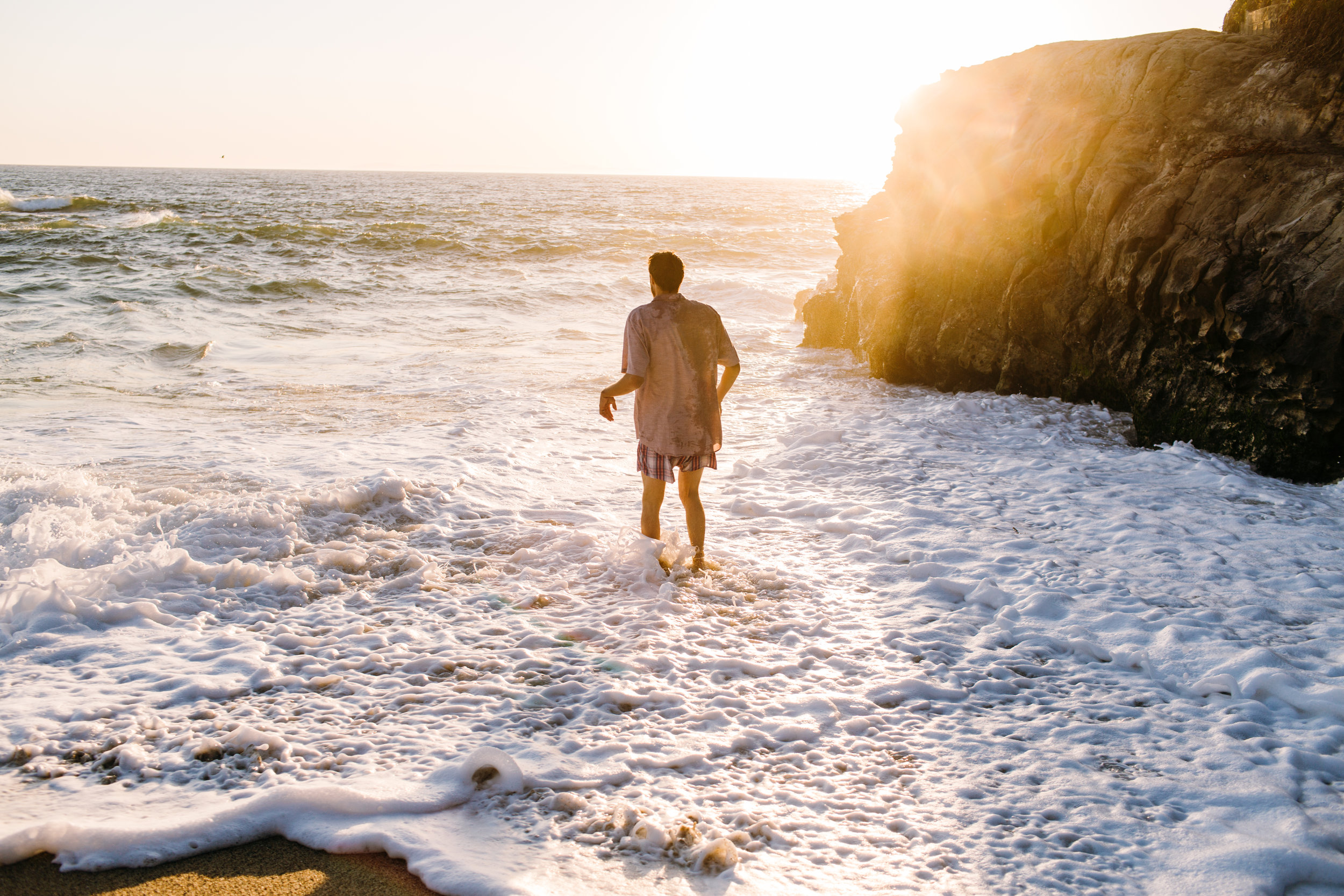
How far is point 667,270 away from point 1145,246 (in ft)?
15.8

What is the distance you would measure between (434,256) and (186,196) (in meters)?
35.9

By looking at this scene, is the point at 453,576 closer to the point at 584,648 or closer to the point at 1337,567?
the point at 584,648

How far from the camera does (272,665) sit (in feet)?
11.9

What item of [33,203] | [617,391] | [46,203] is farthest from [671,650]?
[46,203]

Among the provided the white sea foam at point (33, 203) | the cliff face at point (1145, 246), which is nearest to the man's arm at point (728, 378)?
the cliff face at point (1145, 246)

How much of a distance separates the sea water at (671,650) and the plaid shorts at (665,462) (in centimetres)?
50

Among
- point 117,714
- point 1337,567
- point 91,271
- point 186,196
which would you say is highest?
point 186,196

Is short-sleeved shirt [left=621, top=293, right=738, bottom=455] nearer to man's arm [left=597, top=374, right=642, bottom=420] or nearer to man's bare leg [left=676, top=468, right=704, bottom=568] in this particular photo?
man's arm [left=597, top=374, right=642, bottom=420]

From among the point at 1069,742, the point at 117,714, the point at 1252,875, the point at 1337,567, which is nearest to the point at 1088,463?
the point at 1337,567

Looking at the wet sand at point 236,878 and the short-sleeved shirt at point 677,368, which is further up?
the short-sleeved shirt at point 677,368

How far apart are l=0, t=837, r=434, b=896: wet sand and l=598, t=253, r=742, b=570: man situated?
2532 mm

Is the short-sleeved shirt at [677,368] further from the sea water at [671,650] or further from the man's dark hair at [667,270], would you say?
the sea water at [671,650]

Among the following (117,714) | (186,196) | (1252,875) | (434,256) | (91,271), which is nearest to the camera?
(1252,875)

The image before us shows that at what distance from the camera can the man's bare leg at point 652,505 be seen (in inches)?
182
